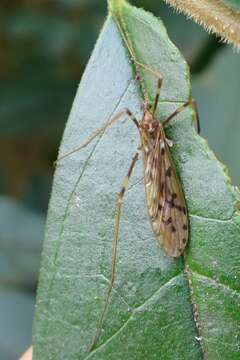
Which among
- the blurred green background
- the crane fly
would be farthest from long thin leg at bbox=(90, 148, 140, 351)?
the blurred green background

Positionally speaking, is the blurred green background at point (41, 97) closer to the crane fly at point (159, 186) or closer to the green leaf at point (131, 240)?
the crane fly at point (159, 186)

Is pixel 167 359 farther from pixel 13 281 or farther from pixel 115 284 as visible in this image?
pixel 13 281

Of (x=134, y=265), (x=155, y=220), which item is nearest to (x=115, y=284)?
(x=134, y=265)

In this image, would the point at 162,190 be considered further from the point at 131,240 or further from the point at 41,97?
the point at 41,97

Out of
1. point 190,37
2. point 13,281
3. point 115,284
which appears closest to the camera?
point 115,284

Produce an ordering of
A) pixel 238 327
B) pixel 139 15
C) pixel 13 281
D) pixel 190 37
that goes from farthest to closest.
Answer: pixel 190 37 → pixel 13 281 → pixel 139 15 → pixel 238 327
